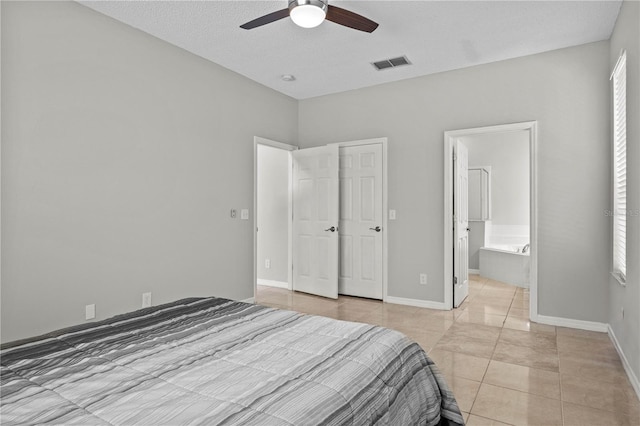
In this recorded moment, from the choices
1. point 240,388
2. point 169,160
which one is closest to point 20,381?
point 240,388

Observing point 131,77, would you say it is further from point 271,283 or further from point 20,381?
point 271,283

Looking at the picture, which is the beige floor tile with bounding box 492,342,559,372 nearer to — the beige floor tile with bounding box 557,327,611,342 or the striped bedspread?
the beige floor tile with bounding box 557,327,611,342

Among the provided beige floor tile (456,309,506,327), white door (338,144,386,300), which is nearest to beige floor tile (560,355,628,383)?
beige floor tile (456,309,506,327)

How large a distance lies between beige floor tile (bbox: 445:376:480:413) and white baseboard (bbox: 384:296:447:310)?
187 centimetres

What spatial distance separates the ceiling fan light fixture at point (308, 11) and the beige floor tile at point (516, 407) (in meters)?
2.70

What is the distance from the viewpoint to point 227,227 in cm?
432

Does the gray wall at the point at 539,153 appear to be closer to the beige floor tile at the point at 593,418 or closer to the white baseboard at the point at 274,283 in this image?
the white baseboard at the point at 274,283

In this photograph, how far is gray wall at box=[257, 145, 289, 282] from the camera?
5.66 meters

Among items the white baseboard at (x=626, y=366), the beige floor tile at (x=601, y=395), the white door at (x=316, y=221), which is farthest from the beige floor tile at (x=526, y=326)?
the white door at (x=316, y=221)

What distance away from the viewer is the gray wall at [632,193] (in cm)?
248

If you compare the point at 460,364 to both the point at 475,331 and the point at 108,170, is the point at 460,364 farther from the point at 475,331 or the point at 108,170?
the point at 108,170

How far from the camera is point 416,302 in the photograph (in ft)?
15.2

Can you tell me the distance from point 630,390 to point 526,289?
3.26m

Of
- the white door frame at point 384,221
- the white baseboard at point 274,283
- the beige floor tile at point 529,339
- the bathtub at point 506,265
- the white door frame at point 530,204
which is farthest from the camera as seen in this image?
the bathtub at point 506,265
